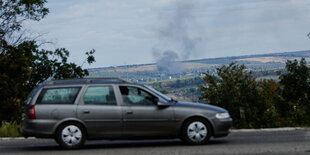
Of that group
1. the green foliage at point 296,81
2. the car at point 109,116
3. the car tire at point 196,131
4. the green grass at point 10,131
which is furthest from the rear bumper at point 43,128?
the green foliage at point 296,81

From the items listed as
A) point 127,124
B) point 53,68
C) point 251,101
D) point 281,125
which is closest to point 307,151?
point 127,124

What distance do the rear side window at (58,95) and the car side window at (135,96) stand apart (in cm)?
97

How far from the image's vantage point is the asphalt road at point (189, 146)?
1088cm

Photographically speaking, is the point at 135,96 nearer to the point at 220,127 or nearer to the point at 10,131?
the point at 220,127

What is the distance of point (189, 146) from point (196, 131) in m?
0.38

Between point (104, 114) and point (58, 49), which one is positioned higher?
point (58, 49)

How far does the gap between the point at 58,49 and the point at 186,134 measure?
75.9ft

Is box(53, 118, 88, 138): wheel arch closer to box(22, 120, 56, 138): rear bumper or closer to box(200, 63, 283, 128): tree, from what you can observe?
box(22, 120, 56, 138): rear bumper

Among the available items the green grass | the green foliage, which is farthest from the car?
the green foliage

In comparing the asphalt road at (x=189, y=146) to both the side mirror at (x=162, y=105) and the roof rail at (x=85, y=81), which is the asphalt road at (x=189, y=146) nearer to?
the side mirror at (x=162, y=105)

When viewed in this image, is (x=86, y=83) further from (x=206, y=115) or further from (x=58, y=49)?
(x=58, y=49)

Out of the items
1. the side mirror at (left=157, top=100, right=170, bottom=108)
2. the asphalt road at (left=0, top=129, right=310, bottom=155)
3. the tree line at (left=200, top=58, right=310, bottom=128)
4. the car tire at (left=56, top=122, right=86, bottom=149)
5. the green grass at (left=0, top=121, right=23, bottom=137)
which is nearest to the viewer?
the asphalt road at (left=0, top=129, right=310, bottom=155)

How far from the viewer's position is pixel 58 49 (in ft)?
112

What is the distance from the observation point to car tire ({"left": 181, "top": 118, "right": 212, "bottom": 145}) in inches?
468
